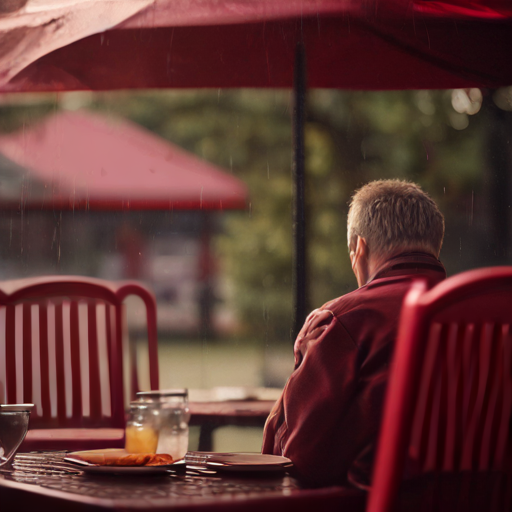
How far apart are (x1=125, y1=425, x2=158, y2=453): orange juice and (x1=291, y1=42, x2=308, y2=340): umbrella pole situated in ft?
2.74

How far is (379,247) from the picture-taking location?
1379 mm

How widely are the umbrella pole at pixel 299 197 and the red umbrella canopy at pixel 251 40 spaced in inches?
2.0

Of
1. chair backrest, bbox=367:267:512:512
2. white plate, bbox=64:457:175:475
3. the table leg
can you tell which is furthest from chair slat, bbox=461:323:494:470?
the table leg

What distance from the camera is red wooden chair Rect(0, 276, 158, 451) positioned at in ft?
5.95

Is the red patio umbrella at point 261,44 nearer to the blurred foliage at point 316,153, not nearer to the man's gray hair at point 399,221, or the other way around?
the man's gray hair at point 399,221

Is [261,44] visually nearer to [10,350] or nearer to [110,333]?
[110,333]

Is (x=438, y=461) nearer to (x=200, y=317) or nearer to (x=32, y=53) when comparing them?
(x=32, y=53)

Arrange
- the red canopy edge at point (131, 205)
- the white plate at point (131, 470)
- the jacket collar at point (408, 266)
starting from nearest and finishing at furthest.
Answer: the white plate at point (131, 470), the jacket collar at point (408, 266), the red canopy edge at point (131, 205)

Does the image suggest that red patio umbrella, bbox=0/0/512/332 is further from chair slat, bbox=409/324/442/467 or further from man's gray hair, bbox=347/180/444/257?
chair slat, bbox=409/324/442/467

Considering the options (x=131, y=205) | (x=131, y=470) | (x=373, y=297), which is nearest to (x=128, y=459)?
(x=131, y=470)

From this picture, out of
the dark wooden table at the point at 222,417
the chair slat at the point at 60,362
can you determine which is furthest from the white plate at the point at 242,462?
the chair slat at the point at 60,362

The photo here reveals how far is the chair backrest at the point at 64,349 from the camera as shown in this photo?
5.96ft

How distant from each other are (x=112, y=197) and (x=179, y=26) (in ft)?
4.07

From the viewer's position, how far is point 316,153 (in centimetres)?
1012
